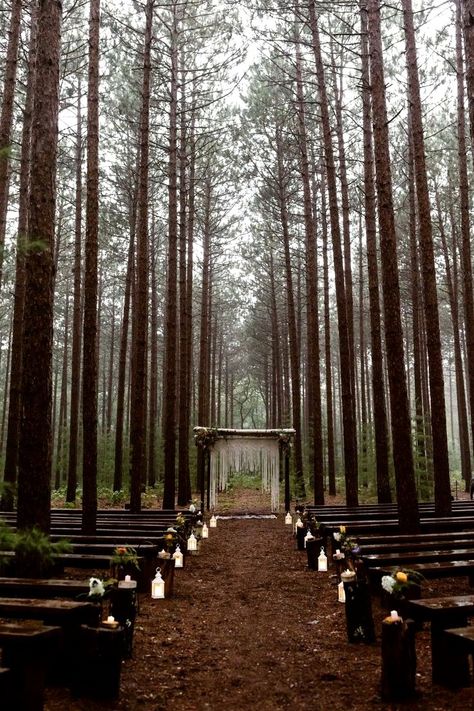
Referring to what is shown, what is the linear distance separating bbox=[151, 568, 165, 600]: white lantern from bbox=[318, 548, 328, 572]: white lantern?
2.46m

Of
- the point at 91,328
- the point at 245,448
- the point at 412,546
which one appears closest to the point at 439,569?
the point at 412,546

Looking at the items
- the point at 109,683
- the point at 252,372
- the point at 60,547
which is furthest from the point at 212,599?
the point at 252,372

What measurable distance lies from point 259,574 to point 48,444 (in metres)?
4.18

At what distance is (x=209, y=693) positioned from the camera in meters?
3.69

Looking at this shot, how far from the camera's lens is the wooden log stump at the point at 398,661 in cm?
340

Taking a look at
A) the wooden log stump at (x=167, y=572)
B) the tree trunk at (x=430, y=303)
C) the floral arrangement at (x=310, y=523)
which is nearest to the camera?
the wooden log stump at (x=167, y=572)

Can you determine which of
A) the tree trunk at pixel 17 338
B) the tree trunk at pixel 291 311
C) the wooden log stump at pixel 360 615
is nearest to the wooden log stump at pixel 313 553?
the wooden log stump at pixel 360 615

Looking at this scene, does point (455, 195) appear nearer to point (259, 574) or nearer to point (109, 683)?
point (259, 574)

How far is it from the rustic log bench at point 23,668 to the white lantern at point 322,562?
5240mm

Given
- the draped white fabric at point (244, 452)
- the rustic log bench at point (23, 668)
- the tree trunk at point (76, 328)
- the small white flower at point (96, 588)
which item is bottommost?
the rustic log bench at point (23, 668)

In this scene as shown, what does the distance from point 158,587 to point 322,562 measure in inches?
104

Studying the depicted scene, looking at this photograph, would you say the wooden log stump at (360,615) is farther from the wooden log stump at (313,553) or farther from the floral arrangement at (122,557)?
the wooden log stump at (313,553)

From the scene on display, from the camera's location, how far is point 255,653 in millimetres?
4508

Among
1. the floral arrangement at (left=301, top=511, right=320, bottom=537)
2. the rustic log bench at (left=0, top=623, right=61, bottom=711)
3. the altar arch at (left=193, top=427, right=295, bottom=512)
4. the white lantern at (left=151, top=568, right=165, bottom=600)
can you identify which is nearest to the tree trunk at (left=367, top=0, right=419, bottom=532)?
the floral arrangement at (left=301, top=511, right=320, bottom=537)
